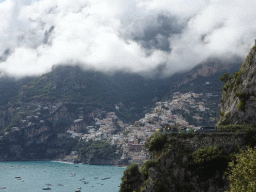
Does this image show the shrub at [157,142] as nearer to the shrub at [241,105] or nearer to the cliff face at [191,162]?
the cliff face at [191,162]

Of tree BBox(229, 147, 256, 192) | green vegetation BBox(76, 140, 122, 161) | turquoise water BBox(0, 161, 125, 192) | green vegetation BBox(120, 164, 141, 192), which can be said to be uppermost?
tree BBox(229, 147, 256, 192)

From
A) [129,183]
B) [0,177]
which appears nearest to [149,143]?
[129,183]

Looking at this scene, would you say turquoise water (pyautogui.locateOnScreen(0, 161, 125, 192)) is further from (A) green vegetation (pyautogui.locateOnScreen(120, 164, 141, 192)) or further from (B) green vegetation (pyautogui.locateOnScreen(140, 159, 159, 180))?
(B) green vegetation (pyautogui.locateOnScreen(140, 159, 159, 180))

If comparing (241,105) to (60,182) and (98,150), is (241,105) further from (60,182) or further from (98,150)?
(98,150)

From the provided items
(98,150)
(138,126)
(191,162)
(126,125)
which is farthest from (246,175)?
(126,125)

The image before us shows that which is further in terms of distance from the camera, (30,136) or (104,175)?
(30,136)

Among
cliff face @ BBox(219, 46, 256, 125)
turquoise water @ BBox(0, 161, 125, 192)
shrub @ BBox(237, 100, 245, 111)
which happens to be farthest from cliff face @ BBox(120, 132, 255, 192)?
turquoise water @ BBox(0, 161, 125, 192)

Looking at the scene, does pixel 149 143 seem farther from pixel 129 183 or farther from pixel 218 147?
pixel 218 147

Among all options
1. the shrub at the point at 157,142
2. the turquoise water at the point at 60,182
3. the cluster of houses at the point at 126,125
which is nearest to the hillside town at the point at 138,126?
the cluster of houses at the point at 126,125

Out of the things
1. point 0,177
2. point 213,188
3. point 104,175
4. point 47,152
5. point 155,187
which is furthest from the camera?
point 47,152

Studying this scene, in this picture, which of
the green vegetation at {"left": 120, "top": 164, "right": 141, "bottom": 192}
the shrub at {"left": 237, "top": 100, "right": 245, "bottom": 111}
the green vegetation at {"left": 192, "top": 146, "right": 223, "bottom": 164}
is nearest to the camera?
the green vegetation at {"left": 192, "top": 146, "right": 223, "bottom": 164}

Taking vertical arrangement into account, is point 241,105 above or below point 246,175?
above
